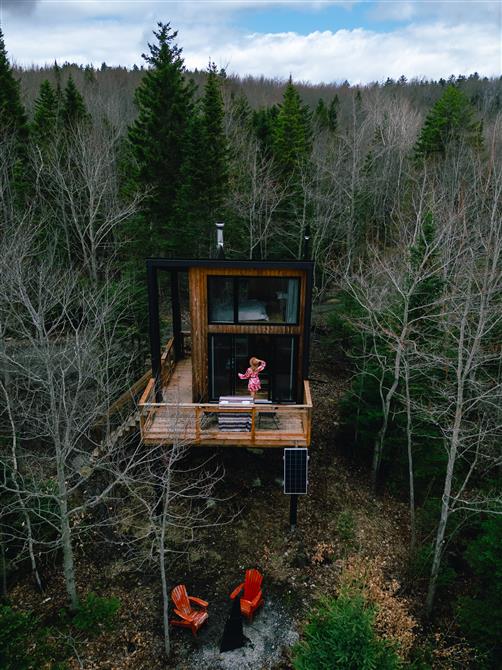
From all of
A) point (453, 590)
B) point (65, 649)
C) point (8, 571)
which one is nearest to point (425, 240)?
point (453, 590)

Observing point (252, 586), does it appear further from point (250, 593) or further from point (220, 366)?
point (220, 366)

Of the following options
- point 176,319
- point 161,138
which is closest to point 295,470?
point 176,319

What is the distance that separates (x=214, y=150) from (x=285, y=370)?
1613 cm

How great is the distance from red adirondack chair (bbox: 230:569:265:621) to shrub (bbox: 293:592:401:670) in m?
3.17

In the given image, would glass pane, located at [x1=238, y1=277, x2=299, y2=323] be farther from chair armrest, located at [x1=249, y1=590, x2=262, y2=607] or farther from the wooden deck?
chair armrest, located at [x1=249, y1=590, x2=262, y2=607]

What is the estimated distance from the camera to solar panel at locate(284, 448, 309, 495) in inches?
464

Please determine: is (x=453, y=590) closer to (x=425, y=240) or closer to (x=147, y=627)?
(x=147, y=627)

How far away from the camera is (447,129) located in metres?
32.0

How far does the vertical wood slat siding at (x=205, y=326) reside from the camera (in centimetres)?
1243

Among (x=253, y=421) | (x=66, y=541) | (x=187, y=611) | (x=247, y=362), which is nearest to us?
(x=66, y=541)

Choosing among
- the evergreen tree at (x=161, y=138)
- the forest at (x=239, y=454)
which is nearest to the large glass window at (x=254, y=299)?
the forest at (x=239, y=454)

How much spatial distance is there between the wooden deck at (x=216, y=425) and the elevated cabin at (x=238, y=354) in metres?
0.03

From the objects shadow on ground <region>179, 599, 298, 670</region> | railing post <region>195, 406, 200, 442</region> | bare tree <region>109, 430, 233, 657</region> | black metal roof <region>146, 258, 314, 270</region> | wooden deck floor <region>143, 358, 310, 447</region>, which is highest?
black metal roof <region>146, 258, 314, 270</region>

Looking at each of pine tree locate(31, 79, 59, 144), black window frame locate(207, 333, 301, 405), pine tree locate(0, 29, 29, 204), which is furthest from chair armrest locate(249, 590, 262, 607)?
pine tree locate(31, 79, 59, 144)
